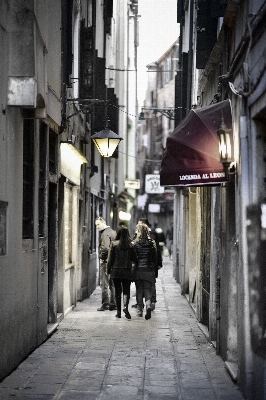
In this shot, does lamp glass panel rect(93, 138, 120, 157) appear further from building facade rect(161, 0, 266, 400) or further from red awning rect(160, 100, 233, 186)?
red awning rect(160, 100, 233, 186)

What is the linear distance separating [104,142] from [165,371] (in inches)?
315

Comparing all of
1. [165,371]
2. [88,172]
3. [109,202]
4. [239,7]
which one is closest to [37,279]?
[165,371]

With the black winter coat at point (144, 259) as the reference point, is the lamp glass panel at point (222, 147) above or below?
above

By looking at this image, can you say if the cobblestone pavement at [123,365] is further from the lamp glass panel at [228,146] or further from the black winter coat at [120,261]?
the lamp glass panel at [228,146]

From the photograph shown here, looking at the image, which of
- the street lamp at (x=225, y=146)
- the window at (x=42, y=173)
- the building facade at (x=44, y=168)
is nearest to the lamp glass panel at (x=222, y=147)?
the street lamp at (x=225, y=146)

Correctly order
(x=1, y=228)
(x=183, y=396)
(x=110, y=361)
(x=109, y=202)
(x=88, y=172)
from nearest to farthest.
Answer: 1. (x=183, y=396)
2. (x=1, y=228)
3. (x=110, y=361)
4. (x=88, y=172)
5. (x=109, y=202)

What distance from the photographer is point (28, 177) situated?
1218 centimetres

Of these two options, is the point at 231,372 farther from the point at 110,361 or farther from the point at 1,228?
the point at 1,228

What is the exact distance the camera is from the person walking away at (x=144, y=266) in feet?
55.2

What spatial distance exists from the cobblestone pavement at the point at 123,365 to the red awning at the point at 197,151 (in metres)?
2.53

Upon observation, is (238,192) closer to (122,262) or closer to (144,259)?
(122,262)

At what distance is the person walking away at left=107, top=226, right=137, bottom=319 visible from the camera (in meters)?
16.4

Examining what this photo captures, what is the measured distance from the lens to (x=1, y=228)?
31.8ft

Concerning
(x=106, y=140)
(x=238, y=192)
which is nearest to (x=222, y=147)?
(x=238, y=192)
